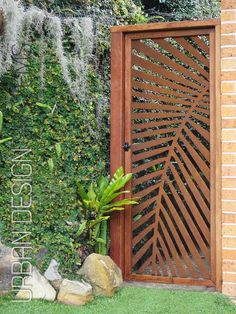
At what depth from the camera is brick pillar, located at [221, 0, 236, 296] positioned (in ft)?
12.8

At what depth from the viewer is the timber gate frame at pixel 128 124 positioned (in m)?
4.02

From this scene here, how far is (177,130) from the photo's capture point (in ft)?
13.7

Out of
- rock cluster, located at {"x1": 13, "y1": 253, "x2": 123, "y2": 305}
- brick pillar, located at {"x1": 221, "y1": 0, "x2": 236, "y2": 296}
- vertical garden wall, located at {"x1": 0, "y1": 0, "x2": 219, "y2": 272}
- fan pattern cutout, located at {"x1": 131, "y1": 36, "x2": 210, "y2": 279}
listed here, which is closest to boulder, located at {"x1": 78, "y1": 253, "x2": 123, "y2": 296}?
rock cluster, located at {"x1": 13, "y1": 253, "x2": 123, "y2": 305}

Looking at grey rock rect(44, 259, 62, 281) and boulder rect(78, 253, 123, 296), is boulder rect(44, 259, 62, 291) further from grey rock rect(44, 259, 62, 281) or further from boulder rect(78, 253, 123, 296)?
boulder rect(78, 253, 123, 296)

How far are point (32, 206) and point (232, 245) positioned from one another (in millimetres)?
1520

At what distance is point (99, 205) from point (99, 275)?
0.54 meters

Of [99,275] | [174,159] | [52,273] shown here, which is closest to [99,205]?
[99,275]

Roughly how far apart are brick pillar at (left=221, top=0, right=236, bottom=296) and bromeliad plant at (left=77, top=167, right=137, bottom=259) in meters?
0.72

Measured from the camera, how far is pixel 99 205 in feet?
13.0

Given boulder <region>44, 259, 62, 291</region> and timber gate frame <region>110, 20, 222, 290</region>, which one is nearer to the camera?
boulder <region>44, 259, 62, 291</region>

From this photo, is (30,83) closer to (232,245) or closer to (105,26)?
(105,26)

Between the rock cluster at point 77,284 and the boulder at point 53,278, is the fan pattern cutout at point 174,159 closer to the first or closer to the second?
the rock cluster at point 77,284

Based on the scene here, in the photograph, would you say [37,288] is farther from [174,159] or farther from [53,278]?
[174,159]

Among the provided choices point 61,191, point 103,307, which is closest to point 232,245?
point 103,307
